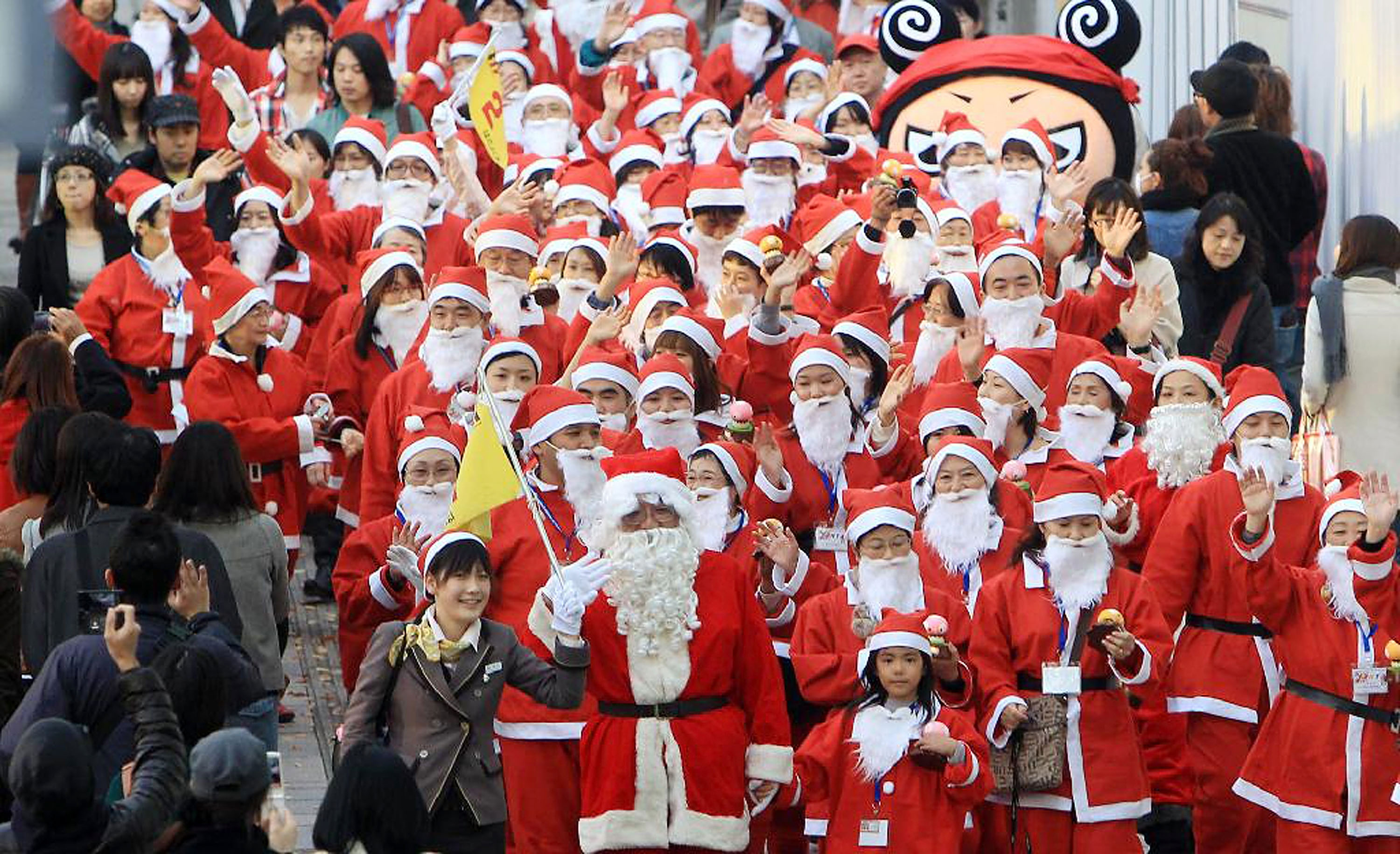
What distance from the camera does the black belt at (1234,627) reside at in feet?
32.0

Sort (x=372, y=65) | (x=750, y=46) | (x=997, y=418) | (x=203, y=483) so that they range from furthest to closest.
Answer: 1. (x=750, y=46)
2. (x=372, y=65)
3. (x=997, y=418)
4. (x=203, y=483)

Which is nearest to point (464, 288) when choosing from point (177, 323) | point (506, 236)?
point (506, 236)

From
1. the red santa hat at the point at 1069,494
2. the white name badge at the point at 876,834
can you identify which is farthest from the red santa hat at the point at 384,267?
the white name badge at the point at 876,834

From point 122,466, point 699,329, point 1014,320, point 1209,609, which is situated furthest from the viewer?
point 1014,320

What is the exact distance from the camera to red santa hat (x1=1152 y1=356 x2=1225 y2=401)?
417 inches

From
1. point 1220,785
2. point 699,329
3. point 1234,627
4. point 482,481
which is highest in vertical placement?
point 699,329

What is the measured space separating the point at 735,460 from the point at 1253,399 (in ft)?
7.37

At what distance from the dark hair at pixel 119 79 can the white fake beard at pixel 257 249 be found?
1.42 meters

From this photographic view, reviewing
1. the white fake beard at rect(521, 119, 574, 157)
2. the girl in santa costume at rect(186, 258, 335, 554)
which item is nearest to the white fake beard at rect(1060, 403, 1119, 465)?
the girl in santa costume at rect(186, 258, 335, 554)

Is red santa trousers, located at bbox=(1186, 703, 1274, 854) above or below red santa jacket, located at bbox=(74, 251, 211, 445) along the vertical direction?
below

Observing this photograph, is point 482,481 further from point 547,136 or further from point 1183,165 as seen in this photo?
point 547,136

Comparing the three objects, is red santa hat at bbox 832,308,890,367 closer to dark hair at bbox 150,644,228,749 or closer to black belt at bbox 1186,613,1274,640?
black belt at bbox 1186,613,1274,640

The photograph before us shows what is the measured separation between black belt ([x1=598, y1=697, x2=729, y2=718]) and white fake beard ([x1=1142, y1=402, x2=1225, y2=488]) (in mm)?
2886

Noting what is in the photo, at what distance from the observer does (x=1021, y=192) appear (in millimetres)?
14188
